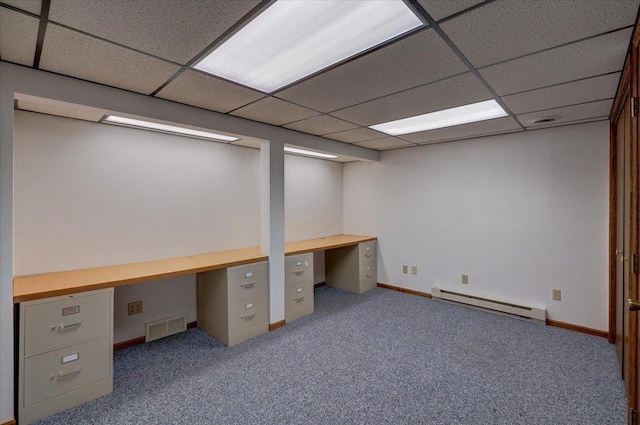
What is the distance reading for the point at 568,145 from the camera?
10.5 ft

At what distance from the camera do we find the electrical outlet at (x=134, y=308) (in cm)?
286

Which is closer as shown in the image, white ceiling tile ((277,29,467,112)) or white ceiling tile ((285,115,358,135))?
white ceiling tile ((277,29,467,112))

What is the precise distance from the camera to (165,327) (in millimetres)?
3072

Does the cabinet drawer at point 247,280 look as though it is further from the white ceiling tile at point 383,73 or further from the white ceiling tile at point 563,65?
the white ceiling tile at point 563,65

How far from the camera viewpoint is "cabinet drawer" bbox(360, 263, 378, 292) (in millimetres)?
4582

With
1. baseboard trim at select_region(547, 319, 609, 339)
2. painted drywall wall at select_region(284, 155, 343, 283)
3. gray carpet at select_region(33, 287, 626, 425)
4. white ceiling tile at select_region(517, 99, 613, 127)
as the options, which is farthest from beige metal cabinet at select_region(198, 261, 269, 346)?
baseboard trim at select_region(547, 319, 609, 339)

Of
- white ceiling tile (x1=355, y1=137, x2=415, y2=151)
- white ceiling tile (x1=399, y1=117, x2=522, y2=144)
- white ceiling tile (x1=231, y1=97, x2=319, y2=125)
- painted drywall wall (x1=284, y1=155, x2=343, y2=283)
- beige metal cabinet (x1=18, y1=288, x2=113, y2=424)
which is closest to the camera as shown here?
beige metal cabinet (x1=18, y1=288, x2=113, y2=424)

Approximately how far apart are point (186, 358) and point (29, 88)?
2.28 m

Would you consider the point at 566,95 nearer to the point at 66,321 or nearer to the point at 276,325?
the point at 276,325

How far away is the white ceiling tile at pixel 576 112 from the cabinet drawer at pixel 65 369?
401cm

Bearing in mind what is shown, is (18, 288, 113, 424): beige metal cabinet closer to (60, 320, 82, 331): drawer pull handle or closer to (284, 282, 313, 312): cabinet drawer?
(60, 320, 82, 331): drawer pull handle

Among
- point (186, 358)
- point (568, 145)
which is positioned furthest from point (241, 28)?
point (568, 145)

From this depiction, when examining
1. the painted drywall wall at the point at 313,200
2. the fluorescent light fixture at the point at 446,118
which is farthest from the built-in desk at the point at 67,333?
the fluorescent light fixture at the point at 446,118

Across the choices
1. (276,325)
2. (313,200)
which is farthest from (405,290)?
(276,325)
